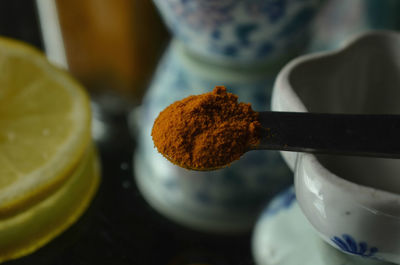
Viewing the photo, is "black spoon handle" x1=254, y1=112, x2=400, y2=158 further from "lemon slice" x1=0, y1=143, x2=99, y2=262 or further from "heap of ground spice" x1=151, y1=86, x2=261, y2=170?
"lemon slice" x1=0, y1=143, x2=99, y2=262

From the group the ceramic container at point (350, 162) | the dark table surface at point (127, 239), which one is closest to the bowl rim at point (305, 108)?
the ceramic container at point (350, 162)

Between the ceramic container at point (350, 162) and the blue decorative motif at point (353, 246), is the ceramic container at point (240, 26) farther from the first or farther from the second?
the blue decorative motif at point (353, 246)

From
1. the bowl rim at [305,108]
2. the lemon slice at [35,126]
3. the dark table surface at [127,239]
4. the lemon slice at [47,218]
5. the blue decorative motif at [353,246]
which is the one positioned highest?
the bowl rim at [305,108]

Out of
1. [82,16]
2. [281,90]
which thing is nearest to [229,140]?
[281,90]

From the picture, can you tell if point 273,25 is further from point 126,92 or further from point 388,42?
point 126,92

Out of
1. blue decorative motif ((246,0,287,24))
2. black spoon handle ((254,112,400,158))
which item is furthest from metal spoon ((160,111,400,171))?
blue decorative motif ((246,0,287,24))

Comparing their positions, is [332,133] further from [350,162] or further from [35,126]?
[35,126]

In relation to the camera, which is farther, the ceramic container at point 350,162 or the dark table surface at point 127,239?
the dark table surface at point 127,239

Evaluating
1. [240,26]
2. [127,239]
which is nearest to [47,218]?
[127,239]
